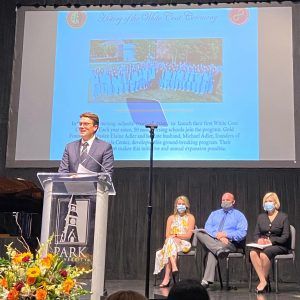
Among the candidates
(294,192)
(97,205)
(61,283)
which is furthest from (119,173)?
(61,283)

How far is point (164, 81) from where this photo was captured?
20.7 feet

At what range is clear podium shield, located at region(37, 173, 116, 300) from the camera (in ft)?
10.3

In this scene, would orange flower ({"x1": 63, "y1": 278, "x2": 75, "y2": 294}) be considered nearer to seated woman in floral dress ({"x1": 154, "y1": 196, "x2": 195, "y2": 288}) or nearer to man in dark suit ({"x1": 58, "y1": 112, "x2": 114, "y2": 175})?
man in dark suit ({"x1": 58, "y1": 112, "x2": 114, "y2": 175})

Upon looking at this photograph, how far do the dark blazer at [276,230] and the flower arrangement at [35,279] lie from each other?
11.6ft

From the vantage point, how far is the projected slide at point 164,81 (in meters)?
6.11

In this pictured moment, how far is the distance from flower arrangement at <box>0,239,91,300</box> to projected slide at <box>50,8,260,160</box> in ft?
13.9

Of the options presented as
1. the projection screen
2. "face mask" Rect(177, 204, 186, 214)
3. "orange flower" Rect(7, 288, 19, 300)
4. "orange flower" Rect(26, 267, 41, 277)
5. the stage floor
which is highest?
the projection screen

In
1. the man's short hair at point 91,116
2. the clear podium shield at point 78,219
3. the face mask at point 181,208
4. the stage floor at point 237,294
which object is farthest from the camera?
the face mask at point 181,208

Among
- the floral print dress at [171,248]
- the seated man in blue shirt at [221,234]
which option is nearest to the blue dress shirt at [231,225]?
the seated man in blue shirt at [221,234]

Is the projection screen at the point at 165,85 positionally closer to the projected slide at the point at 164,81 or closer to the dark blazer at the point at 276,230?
the projected slide at the point at 164,81

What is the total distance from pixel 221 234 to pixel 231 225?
178 millimetres

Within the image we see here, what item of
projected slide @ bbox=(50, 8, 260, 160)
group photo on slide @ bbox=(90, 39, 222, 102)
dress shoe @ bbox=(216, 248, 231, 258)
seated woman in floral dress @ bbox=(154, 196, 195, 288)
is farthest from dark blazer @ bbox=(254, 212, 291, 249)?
group photo on slide @ bbox=(90, 39, 222, 102)

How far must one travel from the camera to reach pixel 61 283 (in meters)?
1.74

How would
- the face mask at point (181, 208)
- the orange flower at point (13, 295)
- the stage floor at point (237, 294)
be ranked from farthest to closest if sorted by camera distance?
the face mask at point (181, 208) < the stage floor at point (237, 294) < the orange flower at point (13, 295)
